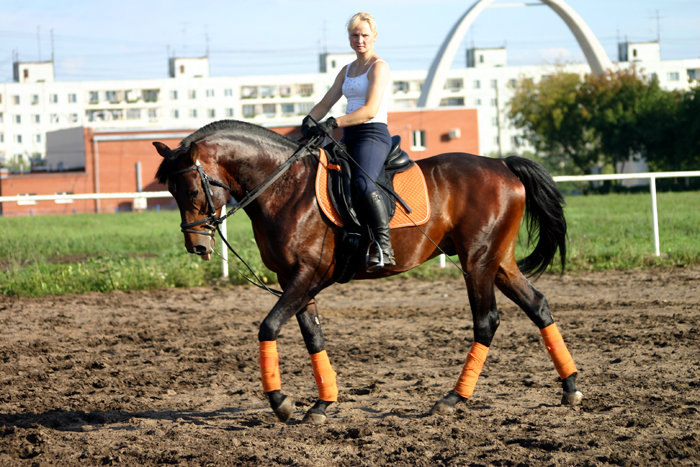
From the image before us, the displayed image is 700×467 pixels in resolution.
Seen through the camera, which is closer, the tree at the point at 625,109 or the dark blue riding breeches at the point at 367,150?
the dark blue riding breeches at the point at 367,150

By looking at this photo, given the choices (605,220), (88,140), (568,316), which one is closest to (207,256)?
(568,316)

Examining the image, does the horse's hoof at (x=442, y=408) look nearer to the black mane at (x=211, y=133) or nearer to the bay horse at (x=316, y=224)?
the bay horse at (x=316, y=224)

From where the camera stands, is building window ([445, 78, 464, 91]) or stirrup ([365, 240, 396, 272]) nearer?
stirrup ([365, 240, 396, 272])

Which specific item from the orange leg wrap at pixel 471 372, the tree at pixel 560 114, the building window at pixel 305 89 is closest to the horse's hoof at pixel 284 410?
the orange leg wrap at pixel 471 372

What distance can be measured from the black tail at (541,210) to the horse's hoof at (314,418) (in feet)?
7.41

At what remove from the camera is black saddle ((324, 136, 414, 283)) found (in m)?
5.55

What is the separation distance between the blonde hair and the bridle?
81 centimetres

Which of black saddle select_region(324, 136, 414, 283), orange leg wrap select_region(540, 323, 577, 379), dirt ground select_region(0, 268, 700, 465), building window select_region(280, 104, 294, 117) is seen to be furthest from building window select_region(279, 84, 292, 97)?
orange leg wrap select_region(540, 323, 577, 379)

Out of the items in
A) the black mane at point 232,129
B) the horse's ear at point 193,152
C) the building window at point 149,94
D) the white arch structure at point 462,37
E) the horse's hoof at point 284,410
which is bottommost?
the horse's hoof at point 284,410

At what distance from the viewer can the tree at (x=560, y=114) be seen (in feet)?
205

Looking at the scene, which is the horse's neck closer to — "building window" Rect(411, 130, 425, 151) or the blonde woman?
the blonde woman

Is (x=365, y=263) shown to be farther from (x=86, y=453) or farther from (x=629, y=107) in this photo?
(x=629, y=107)

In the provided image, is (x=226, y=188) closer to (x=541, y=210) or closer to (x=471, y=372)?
(x=471, y=372)

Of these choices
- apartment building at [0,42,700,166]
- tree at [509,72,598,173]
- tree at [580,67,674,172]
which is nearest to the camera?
tree at [580,67,674,172]
